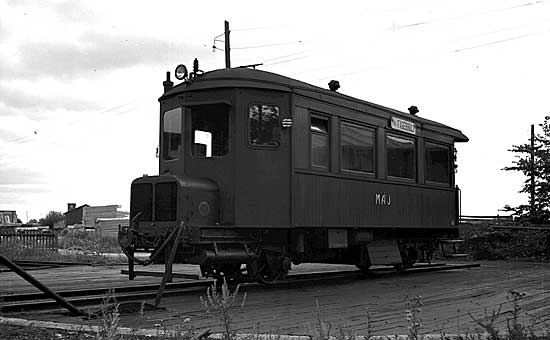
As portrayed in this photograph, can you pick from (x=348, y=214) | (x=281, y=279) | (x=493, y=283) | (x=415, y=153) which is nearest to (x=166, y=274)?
(x=281, y=279)

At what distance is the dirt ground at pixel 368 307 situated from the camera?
23.6ft

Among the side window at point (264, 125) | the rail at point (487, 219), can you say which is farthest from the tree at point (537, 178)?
the side window at point (264, 125)

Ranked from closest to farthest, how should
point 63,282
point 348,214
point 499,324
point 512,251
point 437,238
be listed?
point 499,324, point 348,214, point 63,282, point 437,238, point 512,251

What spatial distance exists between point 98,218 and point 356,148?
42.1 metres

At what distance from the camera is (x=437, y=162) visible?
16.0 m

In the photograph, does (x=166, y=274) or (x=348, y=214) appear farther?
(x=348, y=214)

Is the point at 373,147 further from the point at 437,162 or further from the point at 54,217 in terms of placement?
the point at 54,217

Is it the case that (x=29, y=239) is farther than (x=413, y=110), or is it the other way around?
(x=29, y=239)

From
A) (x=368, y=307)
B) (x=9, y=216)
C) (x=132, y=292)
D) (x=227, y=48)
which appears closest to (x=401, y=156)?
(x=368, y=307)

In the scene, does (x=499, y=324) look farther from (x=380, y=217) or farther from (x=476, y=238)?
(x=476, y=238)

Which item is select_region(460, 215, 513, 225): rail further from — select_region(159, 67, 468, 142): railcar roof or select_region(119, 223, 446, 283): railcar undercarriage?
select_region(159, 67, 468, 142): railcar roof

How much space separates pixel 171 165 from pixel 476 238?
46.6 feet

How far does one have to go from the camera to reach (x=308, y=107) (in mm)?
11422

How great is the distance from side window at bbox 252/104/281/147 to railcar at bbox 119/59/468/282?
0.02 m
